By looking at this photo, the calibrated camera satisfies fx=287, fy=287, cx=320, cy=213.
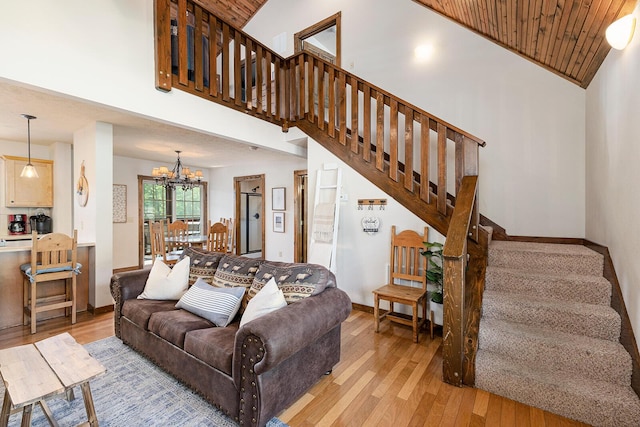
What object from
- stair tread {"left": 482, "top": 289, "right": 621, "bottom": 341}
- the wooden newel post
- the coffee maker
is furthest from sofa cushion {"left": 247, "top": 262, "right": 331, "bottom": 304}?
the coffee maker

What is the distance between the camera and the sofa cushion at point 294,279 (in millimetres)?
2180

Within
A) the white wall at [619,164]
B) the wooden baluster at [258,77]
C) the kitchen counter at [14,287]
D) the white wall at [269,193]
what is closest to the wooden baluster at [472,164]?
the white wall at [619,164]

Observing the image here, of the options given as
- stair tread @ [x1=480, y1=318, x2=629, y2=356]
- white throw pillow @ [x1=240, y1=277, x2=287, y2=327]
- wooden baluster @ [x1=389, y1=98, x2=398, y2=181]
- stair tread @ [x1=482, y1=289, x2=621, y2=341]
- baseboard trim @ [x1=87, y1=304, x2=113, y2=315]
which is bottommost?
baseboard trim @ [x1=87, y1=304, x2=113, y2=315]

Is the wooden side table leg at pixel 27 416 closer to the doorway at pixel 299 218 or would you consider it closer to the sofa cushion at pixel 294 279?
the sofa cushion at pixel 294 279

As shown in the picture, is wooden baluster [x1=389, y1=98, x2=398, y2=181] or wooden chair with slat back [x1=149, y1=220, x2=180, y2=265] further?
wooden chair with slat back [x1=149, y1=220, x2=180, y2=265]

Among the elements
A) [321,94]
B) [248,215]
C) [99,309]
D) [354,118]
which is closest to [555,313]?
[354,118]

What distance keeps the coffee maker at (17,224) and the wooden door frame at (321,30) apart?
566 cm

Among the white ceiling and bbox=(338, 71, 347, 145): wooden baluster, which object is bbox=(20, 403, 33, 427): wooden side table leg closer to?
the white ceiling

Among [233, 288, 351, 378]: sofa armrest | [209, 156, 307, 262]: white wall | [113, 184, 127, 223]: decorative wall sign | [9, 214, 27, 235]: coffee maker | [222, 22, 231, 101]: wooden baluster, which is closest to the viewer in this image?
[233, 288, 351, 378]: sofa armrest

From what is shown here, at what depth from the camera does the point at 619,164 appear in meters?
2.09

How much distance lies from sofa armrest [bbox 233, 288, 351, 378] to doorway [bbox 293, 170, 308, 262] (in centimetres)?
392

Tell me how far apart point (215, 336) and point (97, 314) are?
2.71 m

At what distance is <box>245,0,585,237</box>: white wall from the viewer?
3203 millimetres

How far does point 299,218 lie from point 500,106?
3.95 metres
